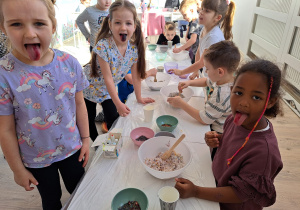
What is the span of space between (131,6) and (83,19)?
1.73m

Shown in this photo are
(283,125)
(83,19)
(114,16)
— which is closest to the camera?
(114,16)

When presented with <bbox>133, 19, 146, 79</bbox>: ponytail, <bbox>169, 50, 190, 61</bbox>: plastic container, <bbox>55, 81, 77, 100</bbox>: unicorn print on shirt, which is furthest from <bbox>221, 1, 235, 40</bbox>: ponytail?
<bbox>55, 81, 77, 100</bbox>: unicorn print on shirt

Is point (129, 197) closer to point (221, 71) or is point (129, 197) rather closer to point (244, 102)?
point (244, 102)

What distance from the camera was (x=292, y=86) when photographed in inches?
128

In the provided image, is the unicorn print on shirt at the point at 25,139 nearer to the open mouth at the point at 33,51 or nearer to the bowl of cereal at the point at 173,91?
the open mouth at the point at 33,51

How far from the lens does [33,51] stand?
2.58 feet

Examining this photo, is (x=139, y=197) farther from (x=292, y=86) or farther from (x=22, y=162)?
(x=292, y=86)

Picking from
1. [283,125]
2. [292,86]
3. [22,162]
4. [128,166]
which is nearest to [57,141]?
[22,162]

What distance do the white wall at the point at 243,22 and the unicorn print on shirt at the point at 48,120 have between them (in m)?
4.73

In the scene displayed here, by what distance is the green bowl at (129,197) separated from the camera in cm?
80

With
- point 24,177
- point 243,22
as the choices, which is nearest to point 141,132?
point 24,177

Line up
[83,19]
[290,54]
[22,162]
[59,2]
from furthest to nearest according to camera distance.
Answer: [59,2]
[290,54]
[83,19]
[22,162]

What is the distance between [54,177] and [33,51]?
0.61m

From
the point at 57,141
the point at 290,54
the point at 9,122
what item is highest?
the point at 9,122
